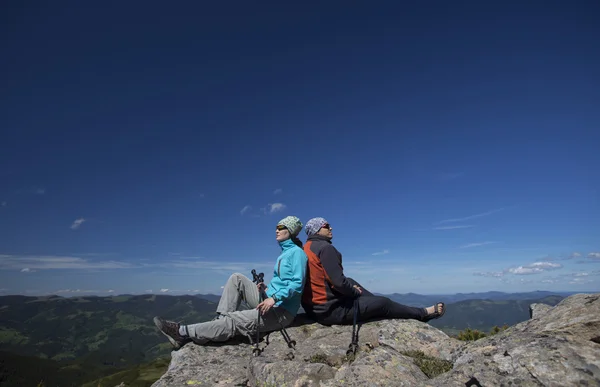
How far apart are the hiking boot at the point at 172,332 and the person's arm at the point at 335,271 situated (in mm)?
5061

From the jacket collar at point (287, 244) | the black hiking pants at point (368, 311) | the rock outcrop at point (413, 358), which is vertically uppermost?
the jacket collar at point (287, 244)

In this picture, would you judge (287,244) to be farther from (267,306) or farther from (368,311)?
(368,311)

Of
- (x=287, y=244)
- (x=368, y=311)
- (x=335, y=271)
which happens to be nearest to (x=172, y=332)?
(x=287, y=244)

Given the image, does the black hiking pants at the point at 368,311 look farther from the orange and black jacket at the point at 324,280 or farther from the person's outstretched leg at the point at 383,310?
the orange and black jacket at the point at 324,280

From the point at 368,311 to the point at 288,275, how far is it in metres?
2.88

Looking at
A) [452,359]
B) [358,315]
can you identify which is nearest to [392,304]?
[358,315]

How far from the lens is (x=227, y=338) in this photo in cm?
1056

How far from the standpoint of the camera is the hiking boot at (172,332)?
10195mm

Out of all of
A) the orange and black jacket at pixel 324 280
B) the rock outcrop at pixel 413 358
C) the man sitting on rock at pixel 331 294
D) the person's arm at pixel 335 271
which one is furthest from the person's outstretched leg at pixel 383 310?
the person's arm at pixel 335 271

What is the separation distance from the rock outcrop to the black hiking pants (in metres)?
0.29

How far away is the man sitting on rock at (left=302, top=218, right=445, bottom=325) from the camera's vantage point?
1014cm

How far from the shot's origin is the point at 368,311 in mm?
10516

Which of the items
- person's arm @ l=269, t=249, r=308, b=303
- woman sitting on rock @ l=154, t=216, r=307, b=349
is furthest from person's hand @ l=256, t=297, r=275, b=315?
person's arm @ l=269, t=249, r=308, b=303

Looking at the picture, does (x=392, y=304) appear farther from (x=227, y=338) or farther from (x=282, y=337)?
(x=227, y=338)
